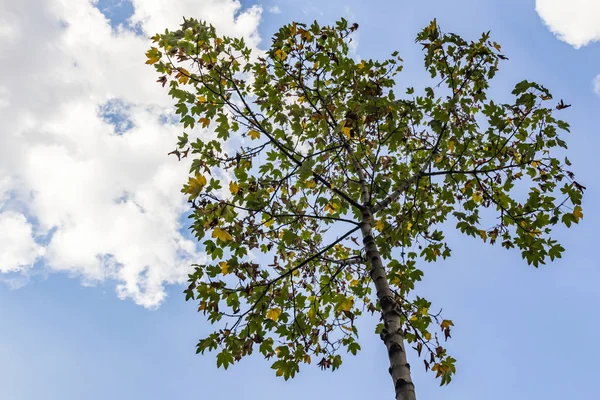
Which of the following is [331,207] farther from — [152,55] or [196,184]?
[152,55]

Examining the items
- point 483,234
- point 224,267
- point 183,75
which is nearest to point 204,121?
point 183,75

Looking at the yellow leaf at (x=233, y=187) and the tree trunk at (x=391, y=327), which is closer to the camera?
the tree trunk at (x=391, y=327)

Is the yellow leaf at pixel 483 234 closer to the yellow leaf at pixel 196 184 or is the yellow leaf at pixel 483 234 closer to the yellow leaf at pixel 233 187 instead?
the yellow leaf at pixel 233 187

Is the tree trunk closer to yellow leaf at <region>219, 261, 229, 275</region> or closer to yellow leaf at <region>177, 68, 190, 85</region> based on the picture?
yellow leaf at <region>219, 261, 229, 275</region>

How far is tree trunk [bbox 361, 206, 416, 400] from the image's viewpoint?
3.91 metres

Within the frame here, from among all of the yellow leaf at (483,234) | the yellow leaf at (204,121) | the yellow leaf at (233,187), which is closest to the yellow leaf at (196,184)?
the yellow leaf at (233,187)

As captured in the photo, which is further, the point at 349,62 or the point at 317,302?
the point at 317,302

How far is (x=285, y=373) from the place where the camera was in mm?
4816

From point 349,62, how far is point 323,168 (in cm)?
157

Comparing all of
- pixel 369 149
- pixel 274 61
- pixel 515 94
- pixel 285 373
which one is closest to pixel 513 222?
pixel 515 94

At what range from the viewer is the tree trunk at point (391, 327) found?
3914 millimetres

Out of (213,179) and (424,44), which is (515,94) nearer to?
(424,44)

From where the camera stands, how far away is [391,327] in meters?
4.40

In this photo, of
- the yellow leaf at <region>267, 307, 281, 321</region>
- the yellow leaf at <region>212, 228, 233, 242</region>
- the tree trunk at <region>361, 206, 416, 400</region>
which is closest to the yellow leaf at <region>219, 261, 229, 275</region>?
the yellow leaf at <region>212, 228, 233, 242</region>
